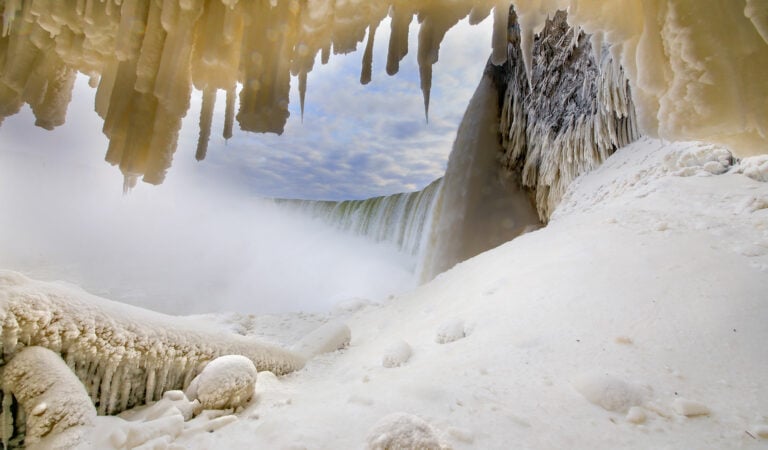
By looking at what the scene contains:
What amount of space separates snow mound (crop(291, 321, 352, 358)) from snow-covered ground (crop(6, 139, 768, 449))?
107 mm

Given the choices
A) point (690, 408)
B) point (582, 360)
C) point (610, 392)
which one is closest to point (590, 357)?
point (582, 360)

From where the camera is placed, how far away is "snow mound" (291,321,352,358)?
320 cm

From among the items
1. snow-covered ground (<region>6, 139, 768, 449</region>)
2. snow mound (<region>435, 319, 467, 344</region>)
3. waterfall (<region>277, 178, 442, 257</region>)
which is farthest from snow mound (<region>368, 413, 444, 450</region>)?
waterfall (<region>277, 178, 442, 257</region>)

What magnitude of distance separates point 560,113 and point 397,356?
16.8 feet

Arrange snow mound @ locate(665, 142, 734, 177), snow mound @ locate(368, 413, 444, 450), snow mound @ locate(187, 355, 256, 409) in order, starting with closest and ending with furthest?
snow mound @ locate(368, 413, 444, 450)
snow mound @ locate(187, 355, 256, 409)
snow mound @ locate(665, 142, 734, 177)

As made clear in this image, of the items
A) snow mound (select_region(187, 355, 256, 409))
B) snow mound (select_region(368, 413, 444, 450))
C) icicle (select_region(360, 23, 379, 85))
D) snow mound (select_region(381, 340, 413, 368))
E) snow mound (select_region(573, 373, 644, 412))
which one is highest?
icicle (select_region(360, 23, 379, 85))

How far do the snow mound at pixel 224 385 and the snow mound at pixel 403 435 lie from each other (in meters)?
1.05

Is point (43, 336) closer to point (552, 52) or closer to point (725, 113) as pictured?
point (725, 113)

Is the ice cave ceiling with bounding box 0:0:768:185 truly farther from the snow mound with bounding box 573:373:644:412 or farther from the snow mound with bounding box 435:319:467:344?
the snow mound with bounding box 435:319:467:344

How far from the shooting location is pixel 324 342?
130 inches

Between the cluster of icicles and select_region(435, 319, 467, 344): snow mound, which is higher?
the cluster of icicles

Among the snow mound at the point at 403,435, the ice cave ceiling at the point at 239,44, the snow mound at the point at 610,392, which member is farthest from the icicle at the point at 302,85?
the snow mound at the point at 610,392

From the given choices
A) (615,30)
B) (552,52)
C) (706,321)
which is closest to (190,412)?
(706,321)

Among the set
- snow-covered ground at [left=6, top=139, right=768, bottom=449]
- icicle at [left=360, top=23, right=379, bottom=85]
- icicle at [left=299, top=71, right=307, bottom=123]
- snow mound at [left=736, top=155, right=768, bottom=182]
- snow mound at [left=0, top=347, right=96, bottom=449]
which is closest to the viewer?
snow-covered ground at [left=6, top=139, right=768, bottom=449]
